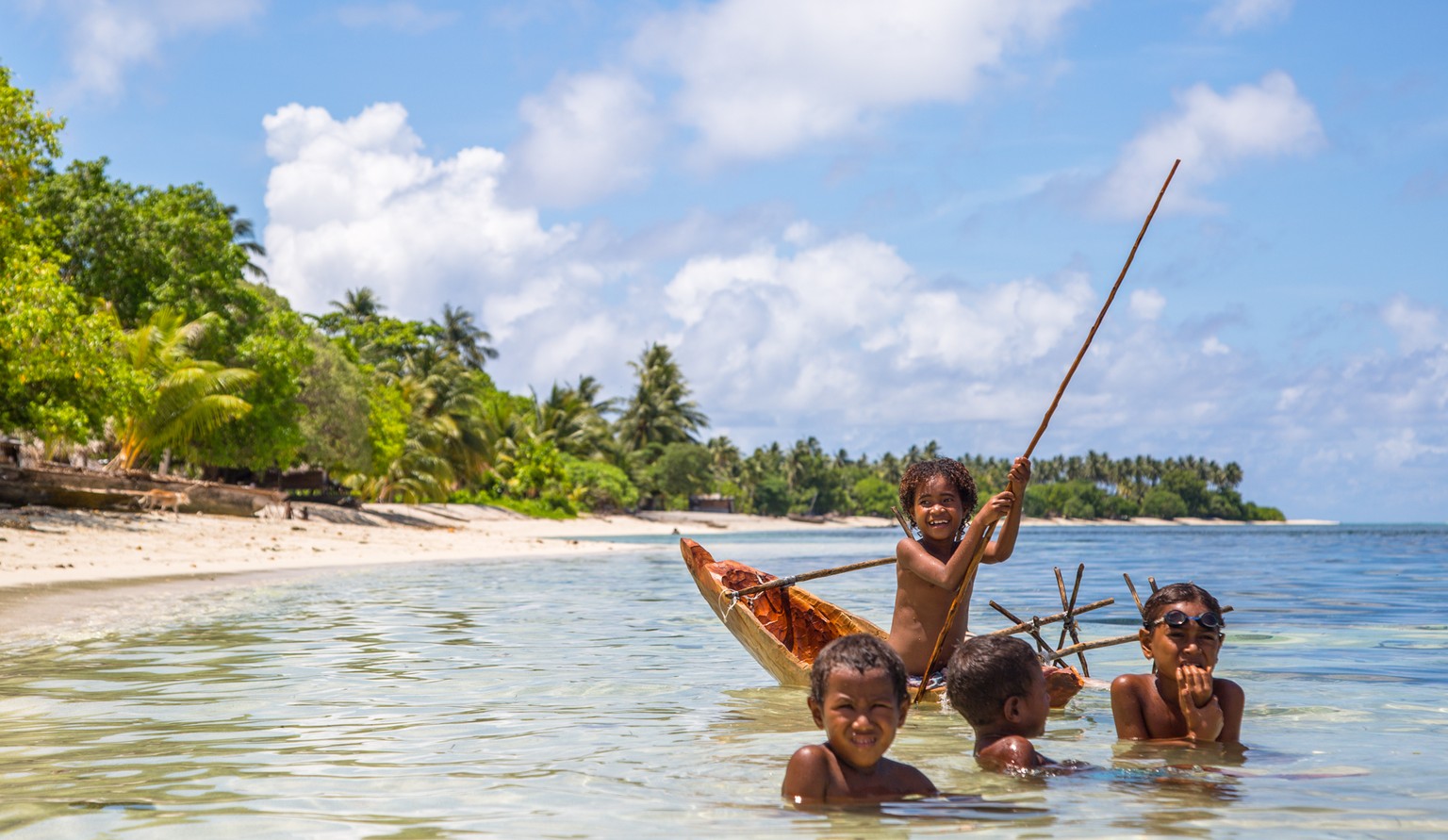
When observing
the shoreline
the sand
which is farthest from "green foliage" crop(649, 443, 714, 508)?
the sand

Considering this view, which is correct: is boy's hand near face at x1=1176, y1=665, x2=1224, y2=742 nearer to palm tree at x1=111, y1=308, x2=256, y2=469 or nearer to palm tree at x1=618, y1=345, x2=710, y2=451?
palm tree at x1=111, y1=308, x2=256, y2=469

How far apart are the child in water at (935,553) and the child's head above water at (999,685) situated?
3.23 ft

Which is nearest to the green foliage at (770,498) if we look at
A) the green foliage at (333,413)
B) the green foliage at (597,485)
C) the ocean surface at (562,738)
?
the green foliage at (597,485)

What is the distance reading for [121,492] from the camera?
25312 millimetres

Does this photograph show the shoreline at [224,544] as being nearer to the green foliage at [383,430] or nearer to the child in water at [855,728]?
the green foliage at [383,430]

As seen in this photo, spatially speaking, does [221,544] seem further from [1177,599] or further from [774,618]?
[1177,599]

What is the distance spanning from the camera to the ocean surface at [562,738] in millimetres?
4410

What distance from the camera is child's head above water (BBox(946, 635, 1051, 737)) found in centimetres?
472

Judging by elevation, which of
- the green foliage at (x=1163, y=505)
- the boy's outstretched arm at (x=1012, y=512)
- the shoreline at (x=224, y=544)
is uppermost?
the green foliage at (x=1163, y=505)

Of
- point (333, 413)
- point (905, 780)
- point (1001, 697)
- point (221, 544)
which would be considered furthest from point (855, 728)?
point (333, 413)

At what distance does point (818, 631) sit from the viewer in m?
9.02

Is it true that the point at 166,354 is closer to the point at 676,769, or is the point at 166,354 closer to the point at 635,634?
the point at 635,634

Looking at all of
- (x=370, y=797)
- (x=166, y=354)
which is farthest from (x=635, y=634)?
(x=166, y=354)

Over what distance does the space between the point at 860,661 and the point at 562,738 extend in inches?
109
